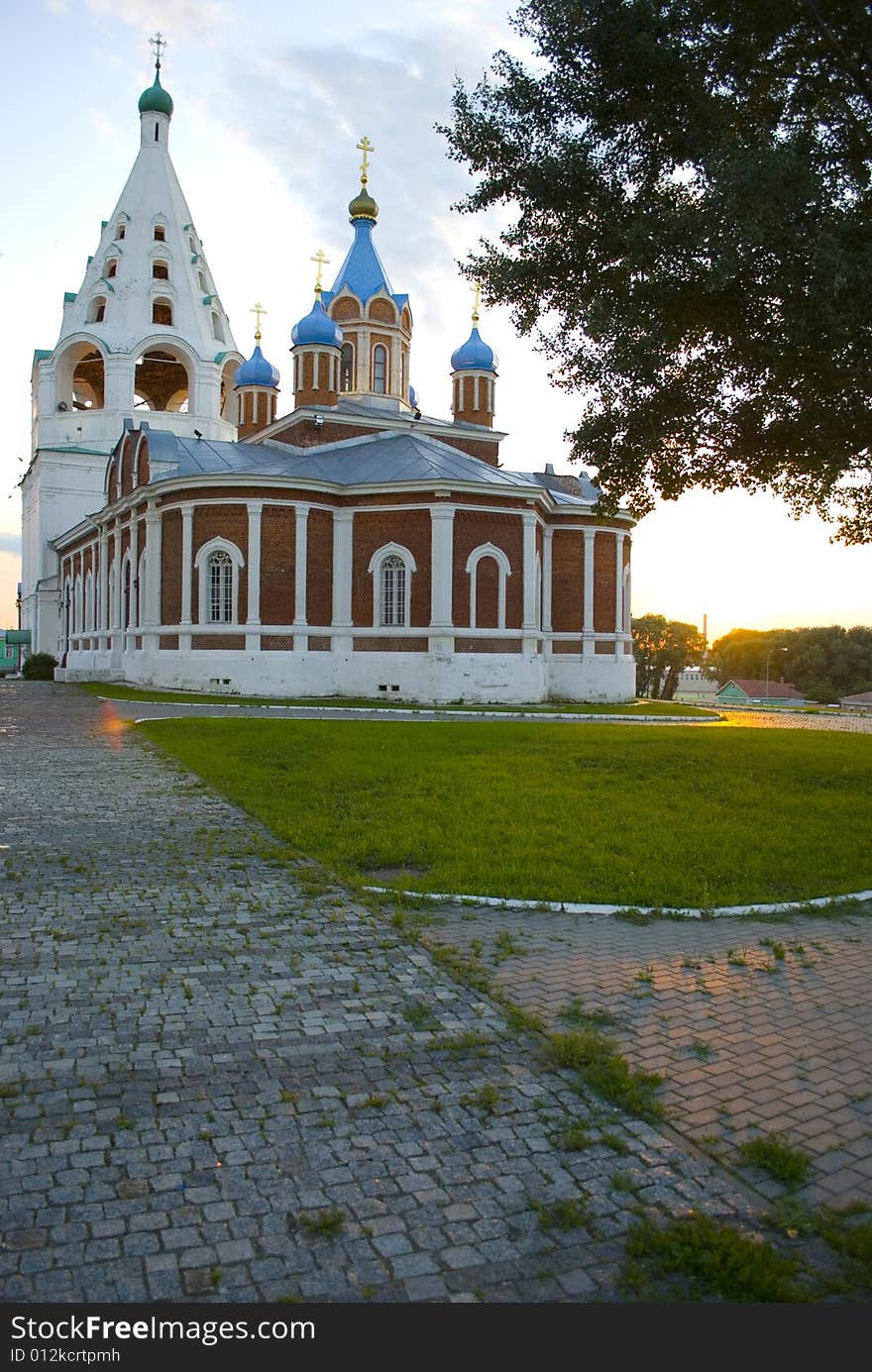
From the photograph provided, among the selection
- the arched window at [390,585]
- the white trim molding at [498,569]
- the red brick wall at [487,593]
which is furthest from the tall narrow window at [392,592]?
the red brick wall at [487,593]

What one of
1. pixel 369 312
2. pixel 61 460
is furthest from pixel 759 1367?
pixel 61 460

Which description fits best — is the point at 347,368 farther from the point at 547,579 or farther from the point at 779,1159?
the point at 779,1159

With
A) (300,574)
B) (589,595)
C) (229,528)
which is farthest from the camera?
(589,595)

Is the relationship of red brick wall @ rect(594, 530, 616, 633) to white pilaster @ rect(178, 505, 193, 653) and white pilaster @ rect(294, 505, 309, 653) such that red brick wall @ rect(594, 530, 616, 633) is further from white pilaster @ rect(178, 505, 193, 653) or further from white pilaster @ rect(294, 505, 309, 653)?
white pilaster @ rect(178, 505, 193, 653)

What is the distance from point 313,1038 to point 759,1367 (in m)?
2.44

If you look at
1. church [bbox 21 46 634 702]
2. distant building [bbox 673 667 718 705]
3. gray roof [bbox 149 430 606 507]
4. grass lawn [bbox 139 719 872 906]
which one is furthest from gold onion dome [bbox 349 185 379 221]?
distant building [bbox 673 667 718 705]

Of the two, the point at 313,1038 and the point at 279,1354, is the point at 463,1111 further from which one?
the point at 279,1354

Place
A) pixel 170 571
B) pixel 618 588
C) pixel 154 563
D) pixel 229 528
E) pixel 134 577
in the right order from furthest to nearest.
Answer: pixel 618 588, pixel 134 577, pixel 154 563, pixel 170 571, pixel 229 528

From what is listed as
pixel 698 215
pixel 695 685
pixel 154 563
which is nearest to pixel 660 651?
pixel 695 685

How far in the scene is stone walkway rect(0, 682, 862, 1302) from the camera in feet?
9.61

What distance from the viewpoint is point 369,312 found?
3816cm

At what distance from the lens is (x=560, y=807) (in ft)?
34.1

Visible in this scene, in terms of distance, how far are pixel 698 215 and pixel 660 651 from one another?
7307cm

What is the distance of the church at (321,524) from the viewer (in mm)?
29531
